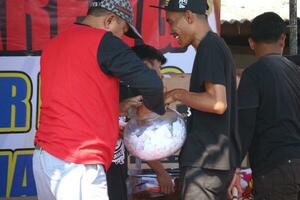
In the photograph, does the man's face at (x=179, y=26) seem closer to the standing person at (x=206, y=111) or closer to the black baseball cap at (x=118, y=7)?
the standing person at (x=206, y=111)

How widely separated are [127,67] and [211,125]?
1.91 ft

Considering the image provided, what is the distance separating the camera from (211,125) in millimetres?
2305

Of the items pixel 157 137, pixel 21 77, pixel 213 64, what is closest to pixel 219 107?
pixel 213 64

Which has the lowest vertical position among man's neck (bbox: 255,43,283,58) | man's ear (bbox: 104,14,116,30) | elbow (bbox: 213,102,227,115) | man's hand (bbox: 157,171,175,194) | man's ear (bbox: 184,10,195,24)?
man's hand (bbox: 157,171,175,194)

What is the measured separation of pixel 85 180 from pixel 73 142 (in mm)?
165

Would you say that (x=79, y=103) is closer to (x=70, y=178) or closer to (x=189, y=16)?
(x=70, y=178)

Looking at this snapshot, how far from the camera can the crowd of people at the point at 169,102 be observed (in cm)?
199

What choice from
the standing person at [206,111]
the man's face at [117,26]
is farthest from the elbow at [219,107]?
the man's face at [117,26]

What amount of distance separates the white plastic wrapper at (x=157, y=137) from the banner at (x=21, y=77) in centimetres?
190

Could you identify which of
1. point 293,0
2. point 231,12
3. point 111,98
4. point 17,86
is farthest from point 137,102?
point 231,12

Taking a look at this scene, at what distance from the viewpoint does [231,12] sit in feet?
18.4

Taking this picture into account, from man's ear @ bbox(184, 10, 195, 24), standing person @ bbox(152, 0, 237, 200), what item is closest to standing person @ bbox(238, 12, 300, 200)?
standing person @ bbox(152, 0, 237, 200)

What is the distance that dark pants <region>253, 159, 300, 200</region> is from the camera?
8.48 ft

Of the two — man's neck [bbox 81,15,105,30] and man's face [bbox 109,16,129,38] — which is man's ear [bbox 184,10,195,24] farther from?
man's neck [bbox 81,15,105,30]
